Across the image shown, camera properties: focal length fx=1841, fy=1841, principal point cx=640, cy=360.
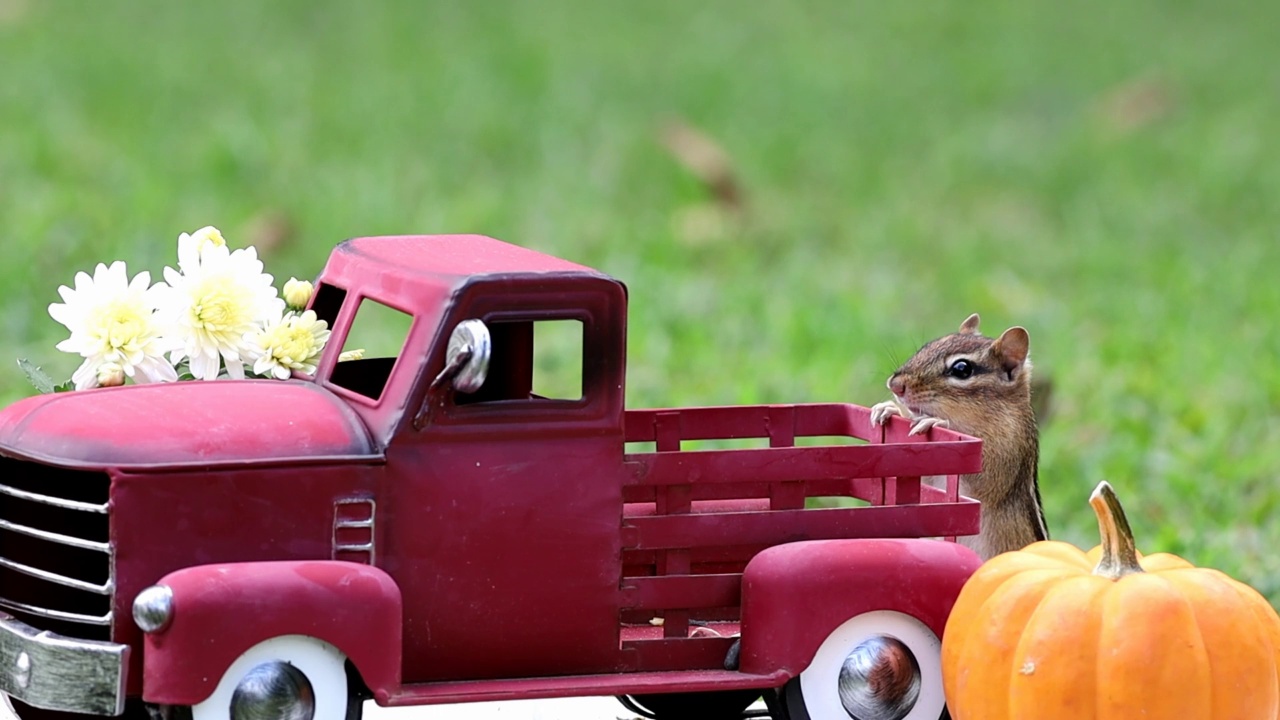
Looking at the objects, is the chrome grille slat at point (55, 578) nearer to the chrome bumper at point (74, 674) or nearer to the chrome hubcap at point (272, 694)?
the chrome bumper at point (74, 674)

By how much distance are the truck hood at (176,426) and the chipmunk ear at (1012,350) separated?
2042 millimetres

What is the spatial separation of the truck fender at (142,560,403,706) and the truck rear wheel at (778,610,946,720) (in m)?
0.91

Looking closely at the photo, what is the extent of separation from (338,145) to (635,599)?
8762mm

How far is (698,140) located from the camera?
12.6m

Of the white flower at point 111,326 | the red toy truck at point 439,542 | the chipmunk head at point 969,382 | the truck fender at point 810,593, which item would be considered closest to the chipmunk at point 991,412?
the chipmunk head at point 969,382

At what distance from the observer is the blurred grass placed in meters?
7.95

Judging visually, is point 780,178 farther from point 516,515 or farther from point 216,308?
point 516,515

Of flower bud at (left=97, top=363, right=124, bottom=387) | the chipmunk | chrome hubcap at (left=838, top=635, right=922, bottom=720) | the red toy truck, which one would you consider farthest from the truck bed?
flower bud at (left=97, top=363, right=124, bottom=387)

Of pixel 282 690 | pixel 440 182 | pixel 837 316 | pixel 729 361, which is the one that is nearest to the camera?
pixel 282 690

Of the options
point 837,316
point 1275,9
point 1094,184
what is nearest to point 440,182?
point 837,316

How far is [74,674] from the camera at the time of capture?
11.2ft

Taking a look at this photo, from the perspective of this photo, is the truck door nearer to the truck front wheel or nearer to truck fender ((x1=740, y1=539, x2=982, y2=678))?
the truck front wheel

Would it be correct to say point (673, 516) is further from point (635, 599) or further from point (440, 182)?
point (440, 182)

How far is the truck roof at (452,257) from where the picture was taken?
3.72 meters
